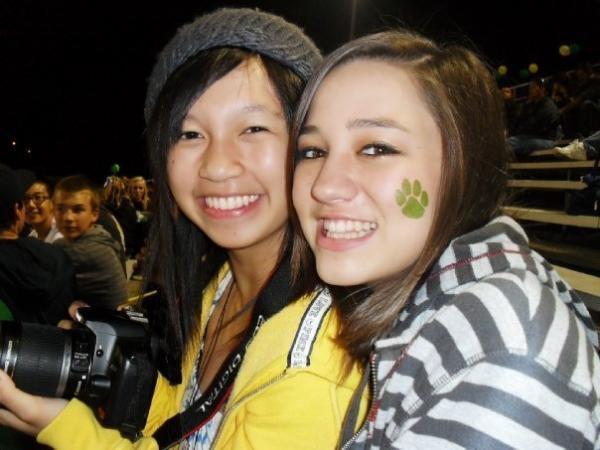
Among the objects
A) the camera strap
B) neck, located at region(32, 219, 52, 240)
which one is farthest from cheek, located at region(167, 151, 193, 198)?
neck, located at region(32, 219, 52, 240)

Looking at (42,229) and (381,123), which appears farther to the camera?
(42,229)

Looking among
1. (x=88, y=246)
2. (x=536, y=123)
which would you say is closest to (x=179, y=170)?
(x=88, y=246)

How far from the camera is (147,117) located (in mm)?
1430

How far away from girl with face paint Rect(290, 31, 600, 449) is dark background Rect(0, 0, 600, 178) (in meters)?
8.67

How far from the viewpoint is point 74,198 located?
333cm

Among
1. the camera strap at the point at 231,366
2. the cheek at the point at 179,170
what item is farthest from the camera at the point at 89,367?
the cheek at the point at 179,170

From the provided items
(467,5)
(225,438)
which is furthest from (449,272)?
(467,5)

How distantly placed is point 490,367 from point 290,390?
401mm

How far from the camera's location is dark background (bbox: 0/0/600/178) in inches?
358

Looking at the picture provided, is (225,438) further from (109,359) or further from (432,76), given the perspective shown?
(432,76)

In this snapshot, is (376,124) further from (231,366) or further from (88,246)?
(88,246)

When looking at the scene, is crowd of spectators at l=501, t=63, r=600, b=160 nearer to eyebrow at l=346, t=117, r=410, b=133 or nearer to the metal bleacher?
the metal bleacher

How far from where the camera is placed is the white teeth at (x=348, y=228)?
925 mm

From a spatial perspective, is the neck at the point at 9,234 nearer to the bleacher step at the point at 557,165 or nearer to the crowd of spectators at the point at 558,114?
the bleacher step at the point at 557,165
